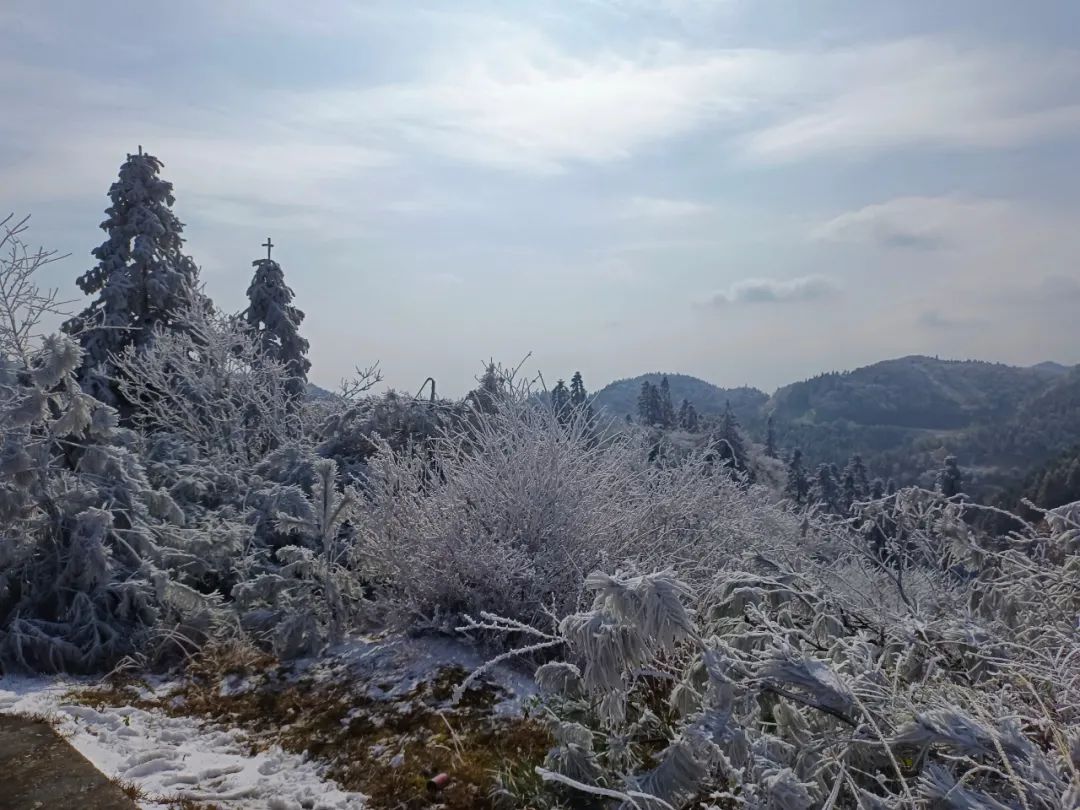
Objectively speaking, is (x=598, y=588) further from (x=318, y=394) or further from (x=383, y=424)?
(x=318, y=394)

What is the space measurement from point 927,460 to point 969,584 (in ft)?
493

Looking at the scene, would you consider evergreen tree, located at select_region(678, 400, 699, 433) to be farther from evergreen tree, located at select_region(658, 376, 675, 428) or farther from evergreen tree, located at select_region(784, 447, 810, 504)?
evergreen tree, located at select_region(784, 447, 810, 504)

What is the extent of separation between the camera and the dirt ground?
399 centimetres

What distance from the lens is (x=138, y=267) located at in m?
15.2

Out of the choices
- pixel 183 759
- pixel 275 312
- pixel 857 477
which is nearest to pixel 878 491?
pixel 275 312

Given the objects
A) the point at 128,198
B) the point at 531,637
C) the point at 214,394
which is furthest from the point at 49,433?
the point at 128,198

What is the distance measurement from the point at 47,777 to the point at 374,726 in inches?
74.7

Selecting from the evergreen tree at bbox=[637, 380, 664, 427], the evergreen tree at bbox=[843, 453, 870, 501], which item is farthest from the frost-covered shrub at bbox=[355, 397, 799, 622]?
the evergreen tree at bbox=[637, 380, 664, 427]

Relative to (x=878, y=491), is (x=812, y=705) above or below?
above

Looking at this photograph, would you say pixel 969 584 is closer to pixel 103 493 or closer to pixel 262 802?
pixel 262 802

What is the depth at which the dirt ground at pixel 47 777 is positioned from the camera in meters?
3.99

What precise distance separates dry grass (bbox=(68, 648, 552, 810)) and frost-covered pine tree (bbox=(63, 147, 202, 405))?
416 inches

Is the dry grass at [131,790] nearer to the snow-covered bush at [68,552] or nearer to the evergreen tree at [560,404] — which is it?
the snow-covered bush at [68,552]

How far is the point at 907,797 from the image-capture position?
85.6 inches
